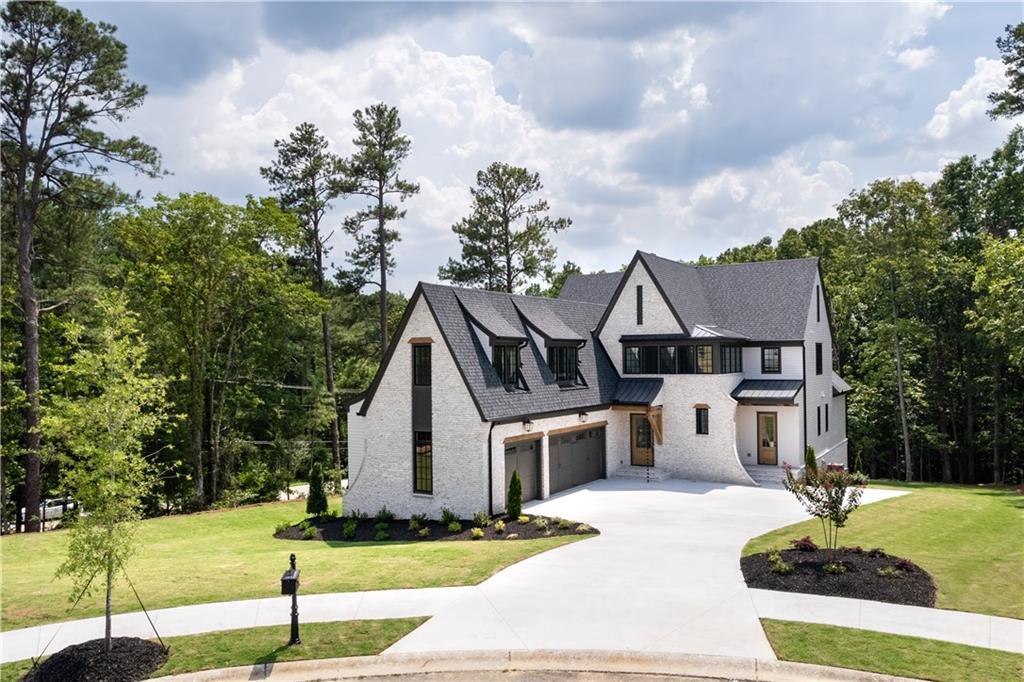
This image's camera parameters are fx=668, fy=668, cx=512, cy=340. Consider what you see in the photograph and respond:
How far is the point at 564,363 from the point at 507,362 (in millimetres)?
4051

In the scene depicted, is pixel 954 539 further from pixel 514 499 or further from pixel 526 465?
pixel 526 465

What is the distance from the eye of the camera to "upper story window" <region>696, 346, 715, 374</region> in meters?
29.0

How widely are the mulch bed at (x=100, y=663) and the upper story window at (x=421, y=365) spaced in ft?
41.8

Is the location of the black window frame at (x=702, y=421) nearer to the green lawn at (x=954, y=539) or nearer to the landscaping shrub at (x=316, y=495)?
the green lawn at (x=954, y=539)

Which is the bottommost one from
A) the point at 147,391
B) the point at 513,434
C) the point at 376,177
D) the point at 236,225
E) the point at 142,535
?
the point at 142,535

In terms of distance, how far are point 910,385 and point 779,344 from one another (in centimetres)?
1578

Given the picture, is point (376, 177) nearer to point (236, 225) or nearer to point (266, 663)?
point (236, 225)

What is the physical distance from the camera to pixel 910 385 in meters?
39.9

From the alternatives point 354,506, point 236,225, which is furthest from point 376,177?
point 354,506

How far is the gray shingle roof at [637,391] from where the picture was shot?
28625 mm

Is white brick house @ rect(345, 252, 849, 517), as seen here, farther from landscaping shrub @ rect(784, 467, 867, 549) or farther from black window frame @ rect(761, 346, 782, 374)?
landscaping shrub @ rect(784, 467, 867, 549)

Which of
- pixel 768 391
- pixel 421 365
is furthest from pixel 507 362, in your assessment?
pixel 768 391

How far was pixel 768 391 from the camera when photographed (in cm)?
2883

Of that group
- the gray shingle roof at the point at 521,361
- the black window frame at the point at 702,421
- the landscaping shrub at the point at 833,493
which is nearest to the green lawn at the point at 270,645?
the landscaping shrub at the point at 833,493
